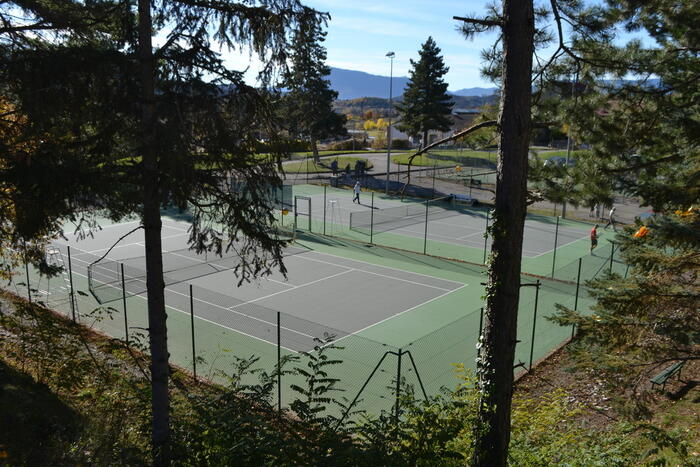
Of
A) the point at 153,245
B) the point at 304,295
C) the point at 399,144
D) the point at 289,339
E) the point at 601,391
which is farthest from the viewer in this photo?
the point at 399,144

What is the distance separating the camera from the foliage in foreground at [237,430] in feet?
20.9

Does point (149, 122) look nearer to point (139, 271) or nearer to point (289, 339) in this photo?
point (289, 339)

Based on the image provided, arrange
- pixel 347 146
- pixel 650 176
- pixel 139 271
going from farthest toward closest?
1. pixel 347 146
2. pixel 139 271
3. pixel 650 176

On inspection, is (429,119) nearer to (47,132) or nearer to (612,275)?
(612,275)

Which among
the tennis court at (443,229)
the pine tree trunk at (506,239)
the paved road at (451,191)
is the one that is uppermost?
the pine tree trunk at (506,239)

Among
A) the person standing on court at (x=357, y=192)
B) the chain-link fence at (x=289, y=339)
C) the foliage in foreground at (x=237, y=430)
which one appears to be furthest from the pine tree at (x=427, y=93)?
the foliage in foreground at (x=237, y=430)

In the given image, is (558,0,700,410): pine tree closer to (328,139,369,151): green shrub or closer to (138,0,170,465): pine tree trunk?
(138,0,170,465): pine tree trunk

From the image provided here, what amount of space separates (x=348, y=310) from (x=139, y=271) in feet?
26.3

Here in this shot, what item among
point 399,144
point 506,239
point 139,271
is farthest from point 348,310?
point 399,144

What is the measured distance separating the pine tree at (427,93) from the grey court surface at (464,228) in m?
20.8

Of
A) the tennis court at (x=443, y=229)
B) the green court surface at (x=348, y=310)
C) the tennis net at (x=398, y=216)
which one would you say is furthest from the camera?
the tennis net at (x=398, y=216)

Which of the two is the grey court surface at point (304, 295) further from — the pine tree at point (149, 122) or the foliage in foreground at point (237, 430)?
the pine tree at point (149, 122)

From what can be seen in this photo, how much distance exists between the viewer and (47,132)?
767cm

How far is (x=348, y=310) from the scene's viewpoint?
18.7 meters
